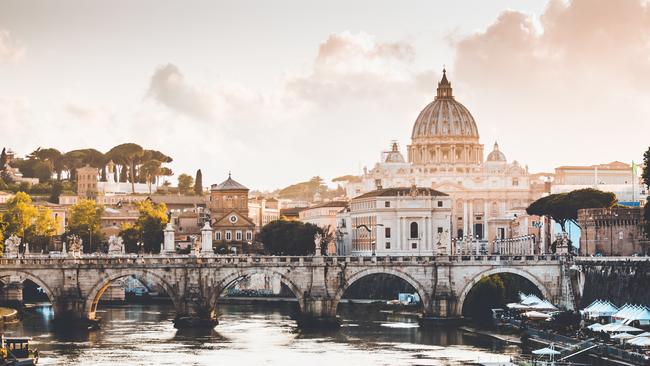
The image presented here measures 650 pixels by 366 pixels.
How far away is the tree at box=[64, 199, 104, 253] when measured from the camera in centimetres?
15888

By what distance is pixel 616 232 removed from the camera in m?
107

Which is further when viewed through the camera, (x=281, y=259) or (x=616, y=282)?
(x=281, y=259)

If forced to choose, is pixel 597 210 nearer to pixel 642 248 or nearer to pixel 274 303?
pixel 642 248

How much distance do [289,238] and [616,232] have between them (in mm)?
48531

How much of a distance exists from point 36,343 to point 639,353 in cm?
3076

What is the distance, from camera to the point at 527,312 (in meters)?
94.7

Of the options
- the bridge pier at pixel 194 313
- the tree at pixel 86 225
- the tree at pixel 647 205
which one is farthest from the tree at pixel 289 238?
the tree at pixel 647 205

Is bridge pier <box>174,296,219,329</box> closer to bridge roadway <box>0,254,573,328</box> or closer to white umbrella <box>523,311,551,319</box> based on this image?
bridge roadway <box>0,254,573,328</box>

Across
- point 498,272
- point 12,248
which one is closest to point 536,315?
point 498,272

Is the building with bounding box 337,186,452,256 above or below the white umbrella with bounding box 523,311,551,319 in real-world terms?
above

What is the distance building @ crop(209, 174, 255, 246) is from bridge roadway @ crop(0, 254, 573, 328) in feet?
249

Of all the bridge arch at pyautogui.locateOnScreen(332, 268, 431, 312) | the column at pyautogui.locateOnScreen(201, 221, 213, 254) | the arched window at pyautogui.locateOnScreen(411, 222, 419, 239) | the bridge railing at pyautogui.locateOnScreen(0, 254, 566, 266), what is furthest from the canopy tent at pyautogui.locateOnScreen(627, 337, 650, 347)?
the arched window at pyautogui.locateOnScreen(411, 222, 419, 239)

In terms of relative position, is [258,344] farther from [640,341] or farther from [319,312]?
[640,341]

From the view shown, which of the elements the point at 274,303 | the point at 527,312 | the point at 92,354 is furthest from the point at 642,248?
the point at 92,354
